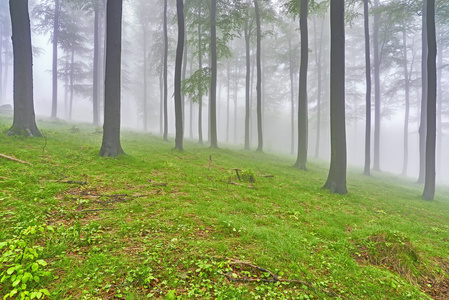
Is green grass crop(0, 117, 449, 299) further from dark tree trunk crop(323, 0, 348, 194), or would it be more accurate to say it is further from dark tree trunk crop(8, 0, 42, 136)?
dark tree trunk crop(8, 0, 42, 136)

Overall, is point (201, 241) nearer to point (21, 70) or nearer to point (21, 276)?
point (21, 276)

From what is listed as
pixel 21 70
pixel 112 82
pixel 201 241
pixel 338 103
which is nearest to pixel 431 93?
pixel 338 103

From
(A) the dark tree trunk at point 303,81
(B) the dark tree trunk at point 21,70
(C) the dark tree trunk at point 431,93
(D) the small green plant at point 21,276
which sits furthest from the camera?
(A) the dark tree trunk at point 303,81

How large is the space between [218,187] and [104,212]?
294 cm

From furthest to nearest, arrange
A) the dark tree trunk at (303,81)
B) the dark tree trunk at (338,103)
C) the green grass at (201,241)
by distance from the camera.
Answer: the dark tree trunk at (303,81), the dark tree trunk at (338,103), the green grass at (201,241)

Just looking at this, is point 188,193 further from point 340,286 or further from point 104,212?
point 340,286

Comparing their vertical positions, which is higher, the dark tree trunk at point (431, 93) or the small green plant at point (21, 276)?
the dark tree trunk at point (431, 93)

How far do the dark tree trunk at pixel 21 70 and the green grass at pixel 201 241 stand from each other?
283 centimetres

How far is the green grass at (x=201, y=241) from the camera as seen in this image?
1991 millimetres

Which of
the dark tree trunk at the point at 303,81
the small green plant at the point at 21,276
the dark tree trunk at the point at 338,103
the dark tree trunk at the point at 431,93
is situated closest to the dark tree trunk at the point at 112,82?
the small green plant at the point at 21,276

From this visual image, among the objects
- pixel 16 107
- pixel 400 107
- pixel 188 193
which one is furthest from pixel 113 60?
pixel 400 107

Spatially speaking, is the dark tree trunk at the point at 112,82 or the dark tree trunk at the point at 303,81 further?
the dark tree trunk at the point at 303,81

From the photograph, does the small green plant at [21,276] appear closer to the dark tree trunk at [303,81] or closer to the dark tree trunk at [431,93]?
the dark tree trunk at [303,81]

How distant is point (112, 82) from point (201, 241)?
6955 mm
